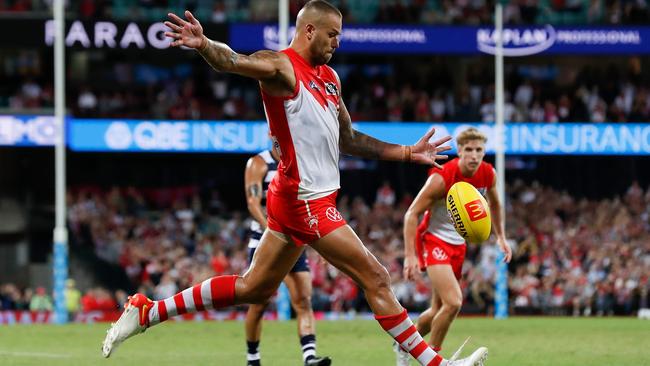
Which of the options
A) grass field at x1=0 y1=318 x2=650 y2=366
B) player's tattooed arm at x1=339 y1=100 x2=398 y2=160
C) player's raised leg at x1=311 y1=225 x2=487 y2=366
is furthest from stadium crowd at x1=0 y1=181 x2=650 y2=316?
player's raised leg at x1=311 y1=225 x2=487 y2=366

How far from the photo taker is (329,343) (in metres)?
15.6

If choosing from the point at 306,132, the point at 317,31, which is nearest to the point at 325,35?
the point at 317,31

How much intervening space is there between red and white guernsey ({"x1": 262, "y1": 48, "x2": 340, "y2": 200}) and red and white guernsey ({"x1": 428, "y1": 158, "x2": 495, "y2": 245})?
119 inches

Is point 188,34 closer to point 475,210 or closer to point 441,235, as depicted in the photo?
point 475,210

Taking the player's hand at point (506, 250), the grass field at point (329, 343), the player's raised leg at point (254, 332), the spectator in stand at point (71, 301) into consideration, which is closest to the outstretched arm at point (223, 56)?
the player's raised leg at point (254, 332)

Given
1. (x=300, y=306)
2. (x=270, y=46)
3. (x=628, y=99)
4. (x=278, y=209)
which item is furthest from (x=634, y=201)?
(x=278, y=209)

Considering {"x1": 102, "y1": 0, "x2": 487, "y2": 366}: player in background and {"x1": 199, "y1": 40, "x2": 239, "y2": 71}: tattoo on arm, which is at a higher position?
{"x1": 199, "y1": 40, "x2": 239, "y2": 71}: tattoo on arm

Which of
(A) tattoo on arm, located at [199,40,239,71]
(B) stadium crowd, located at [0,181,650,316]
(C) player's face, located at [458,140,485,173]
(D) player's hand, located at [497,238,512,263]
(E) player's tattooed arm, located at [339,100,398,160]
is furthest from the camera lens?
(B) stadium crowd, located at [0,181,650,316]

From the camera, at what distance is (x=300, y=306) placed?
11.5 m

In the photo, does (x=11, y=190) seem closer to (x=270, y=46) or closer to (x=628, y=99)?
(x=270, y=46)

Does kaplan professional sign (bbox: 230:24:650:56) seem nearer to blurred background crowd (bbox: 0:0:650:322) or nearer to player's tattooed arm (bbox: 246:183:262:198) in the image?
blurred background crowd (bbox: 0:0:650:322)

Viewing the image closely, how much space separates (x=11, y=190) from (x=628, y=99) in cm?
1485

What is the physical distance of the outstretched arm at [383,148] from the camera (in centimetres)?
878

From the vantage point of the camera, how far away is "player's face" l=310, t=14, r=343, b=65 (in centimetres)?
841
